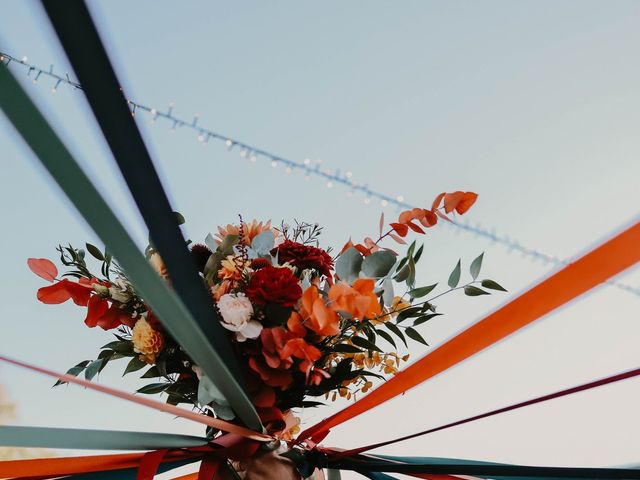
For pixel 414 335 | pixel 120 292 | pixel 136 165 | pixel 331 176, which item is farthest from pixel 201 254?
pixel 331 176

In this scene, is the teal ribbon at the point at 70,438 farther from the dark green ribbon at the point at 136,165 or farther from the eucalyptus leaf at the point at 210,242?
the eucalyptus leaf at the point at 210,242

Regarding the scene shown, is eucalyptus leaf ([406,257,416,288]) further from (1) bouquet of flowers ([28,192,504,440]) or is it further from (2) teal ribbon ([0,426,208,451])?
(2) teal ribbon ([0,426,208,451])

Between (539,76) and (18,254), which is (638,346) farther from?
(18,254)

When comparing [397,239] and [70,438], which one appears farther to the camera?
[397,239]

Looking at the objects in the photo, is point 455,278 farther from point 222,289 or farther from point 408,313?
point 222,289

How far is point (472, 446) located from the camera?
231 cm

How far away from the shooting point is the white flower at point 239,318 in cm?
80

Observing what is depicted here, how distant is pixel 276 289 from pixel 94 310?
1.01ft

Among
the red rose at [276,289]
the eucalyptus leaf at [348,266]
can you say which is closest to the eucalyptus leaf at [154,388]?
the red rose at [276,289]

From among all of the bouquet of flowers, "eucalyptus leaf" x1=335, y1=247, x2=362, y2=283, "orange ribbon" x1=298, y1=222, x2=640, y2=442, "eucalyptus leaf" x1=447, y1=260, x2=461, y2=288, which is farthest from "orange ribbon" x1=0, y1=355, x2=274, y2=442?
"eucalyptus leaf" x1=447, y1=260, x2=461, y2=288

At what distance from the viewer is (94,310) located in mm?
920

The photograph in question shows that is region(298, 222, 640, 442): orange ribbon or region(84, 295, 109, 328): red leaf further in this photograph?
region(84, 295, 109, 328): red leaf

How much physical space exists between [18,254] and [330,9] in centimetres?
201

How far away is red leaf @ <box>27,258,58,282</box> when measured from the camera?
92 centimetres
